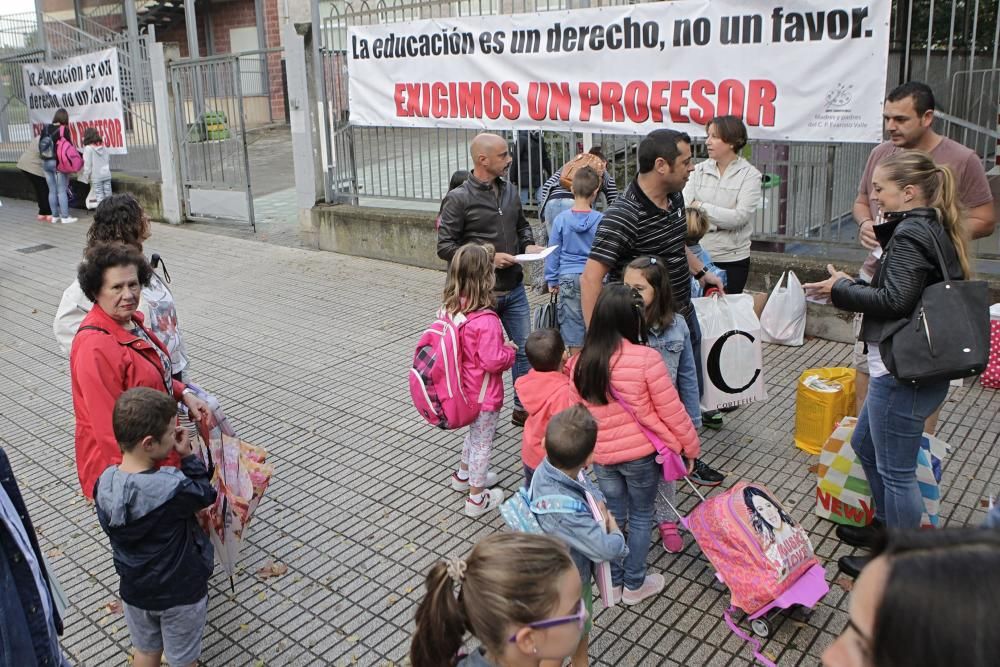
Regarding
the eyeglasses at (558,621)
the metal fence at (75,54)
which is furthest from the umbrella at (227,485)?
the metal fence at (75,54)

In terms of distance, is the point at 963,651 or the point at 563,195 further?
the point at 563,195

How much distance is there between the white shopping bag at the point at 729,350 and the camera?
468cm

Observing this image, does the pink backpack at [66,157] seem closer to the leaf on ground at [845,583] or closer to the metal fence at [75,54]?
the metal fence at [75,54]

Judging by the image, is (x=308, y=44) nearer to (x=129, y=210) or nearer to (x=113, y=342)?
(x=129, y=210)

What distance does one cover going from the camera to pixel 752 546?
3400 millimetres

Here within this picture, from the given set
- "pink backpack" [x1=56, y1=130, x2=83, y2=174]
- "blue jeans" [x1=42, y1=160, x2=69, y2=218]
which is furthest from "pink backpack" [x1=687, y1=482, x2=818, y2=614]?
"blue jeans" [x1=42, y1=160, x2=69, y2=218]

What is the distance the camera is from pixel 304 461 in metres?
5.23

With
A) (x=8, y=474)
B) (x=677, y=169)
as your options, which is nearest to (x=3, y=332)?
(x=8, y=474)

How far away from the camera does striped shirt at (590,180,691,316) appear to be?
402cm

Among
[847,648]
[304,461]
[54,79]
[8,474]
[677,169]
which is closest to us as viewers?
[847,648]

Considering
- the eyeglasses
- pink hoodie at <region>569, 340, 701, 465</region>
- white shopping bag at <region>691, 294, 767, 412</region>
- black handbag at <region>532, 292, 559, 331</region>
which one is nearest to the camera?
the eyeglasses

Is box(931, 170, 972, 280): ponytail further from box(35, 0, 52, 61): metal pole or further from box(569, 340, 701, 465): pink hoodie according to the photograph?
box(35, 0, 52, 61): metal pole

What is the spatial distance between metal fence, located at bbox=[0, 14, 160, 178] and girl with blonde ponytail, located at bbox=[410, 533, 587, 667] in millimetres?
12585

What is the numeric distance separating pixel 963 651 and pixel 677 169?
126 inches
